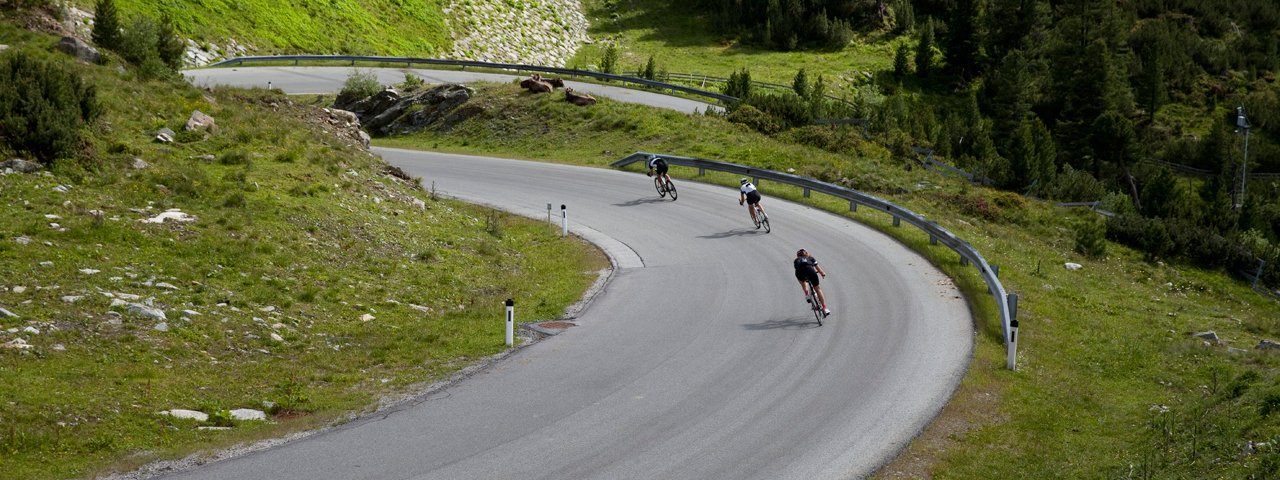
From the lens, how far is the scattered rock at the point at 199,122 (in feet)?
79.6

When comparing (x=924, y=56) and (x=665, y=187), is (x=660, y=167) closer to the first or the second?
(x=665, y=187)

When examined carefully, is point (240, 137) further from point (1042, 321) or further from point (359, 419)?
point (1042, 321)

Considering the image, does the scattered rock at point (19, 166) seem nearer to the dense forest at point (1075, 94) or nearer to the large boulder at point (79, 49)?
the large boulder at point (79, 49)

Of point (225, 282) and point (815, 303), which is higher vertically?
point (815, 303)

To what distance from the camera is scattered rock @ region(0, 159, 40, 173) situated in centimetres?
1866

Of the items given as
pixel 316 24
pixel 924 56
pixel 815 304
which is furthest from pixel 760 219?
pixel 924 56

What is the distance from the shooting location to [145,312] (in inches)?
578

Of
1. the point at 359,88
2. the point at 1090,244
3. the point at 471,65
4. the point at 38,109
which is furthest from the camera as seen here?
the point at 471,65

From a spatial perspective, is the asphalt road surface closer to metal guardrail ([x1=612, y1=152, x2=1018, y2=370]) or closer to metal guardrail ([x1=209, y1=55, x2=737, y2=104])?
metal guardrail ([x1=612, y1=152, x2=1018, y2=370])

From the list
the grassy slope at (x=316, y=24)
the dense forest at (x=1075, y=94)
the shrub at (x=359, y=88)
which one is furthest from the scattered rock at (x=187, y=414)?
the grassy slope at (x=316, y=24)

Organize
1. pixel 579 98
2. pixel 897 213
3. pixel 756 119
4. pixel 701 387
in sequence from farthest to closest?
pixel 579 98 → pixel 756 119 → pixel 897 213 → pixel 701 387

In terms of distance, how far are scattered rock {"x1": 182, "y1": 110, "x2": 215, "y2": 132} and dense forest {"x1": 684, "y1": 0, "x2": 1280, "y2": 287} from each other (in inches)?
1013

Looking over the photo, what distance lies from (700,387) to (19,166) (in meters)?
14.0

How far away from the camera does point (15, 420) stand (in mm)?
10945
